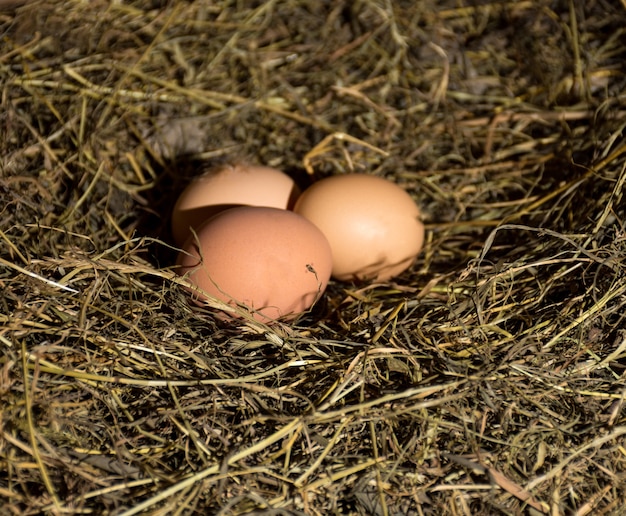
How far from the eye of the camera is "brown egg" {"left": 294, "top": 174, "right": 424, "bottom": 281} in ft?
5.43

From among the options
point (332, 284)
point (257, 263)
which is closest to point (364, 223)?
point (332, 284)

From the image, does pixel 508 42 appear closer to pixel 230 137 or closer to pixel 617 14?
pixel 617 14

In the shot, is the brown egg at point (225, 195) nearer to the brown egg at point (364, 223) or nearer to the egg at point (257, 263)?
the brown egg at point (364, 223)

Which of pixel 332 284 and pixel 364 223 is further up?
pixel 364 223

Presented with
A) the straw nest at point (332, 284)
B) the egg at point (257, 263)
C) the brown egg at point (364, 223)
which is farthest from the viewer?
the brown egg at point (364, 223)

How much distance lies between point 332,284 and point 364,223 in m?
0.21

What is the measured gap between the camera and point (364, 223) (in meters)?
1.65

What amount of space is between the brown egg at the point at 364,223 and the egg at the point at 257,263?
0.55ft

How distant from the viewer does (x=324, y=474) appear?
3.93ft

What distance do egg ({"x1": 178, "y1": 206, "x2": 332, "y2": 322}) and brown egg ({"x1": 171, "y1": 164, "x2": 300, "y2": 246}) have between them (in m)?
0.18

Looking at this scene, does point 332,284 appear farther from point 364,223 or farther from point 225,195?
point 225,195

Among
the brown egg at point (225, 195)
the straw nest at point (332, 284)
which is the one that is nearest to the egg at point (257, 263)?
the straw nest at point (332, 284)

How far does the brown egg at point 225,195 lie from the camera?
1.67 m

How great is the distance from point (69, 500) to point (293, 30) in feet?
5.73
